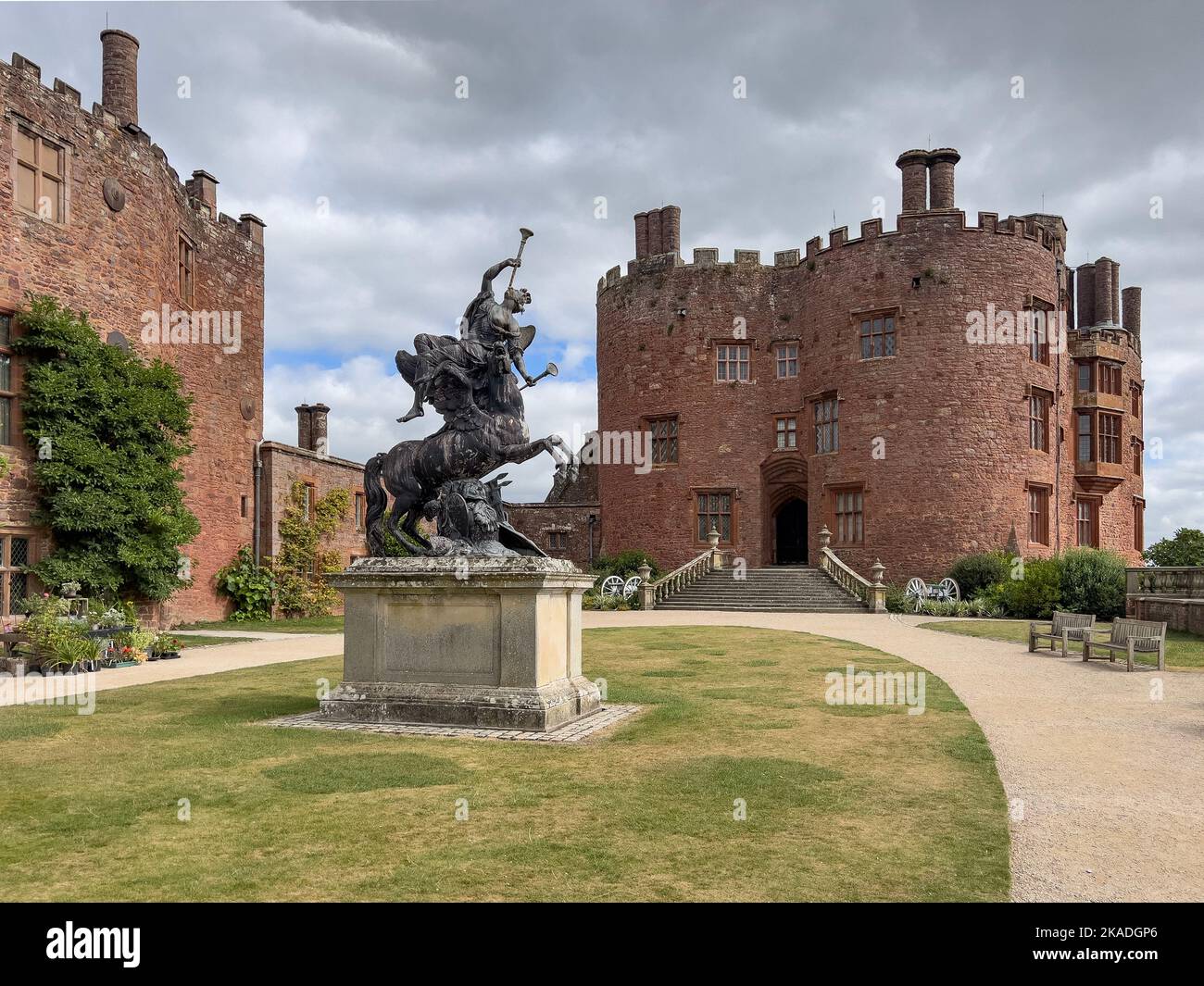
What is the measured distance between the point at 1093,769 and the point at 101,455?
59.5ft

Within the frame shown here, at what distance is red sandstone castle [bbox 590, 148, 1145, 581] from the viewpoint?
104 feet

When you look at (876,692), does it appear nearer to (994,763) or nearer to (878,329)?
(994,763)

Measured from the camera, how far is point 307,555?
28672mm

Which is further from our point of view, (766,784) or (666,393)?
(666,393)

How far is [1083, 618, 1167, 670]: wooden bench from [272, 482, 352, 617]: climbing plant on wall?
21.5 meters

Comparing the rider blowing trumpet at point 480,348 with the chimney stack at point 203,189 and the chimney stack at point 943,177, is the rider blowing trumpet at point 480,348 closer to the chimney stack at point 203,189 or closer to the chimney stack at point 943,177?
the chimney stack at point 203,189

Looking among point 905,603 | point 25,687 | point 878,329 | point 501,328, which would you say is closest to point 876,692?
point 501,328

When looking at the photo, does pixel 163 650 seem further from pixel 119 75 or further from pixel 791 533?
pixel 791 533

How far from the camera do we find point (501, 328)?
391 inches

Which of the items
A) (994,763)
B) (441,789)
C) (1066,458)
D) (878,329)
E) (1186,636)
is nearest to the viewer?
(441,789)

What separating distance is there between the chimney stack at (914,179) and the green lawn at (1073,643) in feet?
52.3

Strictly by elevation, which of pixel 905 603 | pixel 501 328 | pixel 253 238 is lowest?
pixel 905 603

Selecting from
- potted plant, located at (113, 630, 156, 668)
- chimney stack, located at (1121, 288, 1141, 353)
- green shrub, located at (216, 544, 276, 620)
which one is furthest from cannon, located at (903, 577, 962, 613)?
potted plant, located at (113, 630, 156, 668)

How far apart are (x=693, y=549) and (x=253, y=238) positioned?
19182 mm
